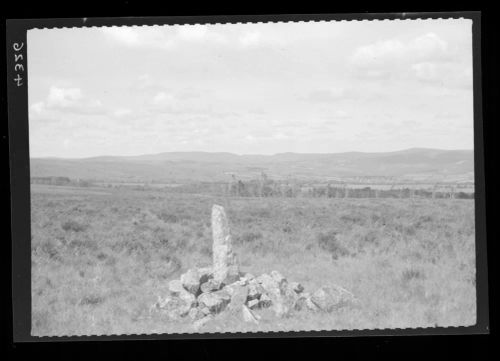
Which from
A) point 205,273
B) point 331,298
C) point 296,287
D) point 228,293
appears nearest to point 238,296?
point 228,293

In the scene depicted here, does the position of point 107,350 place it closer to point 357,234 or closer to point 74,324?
point 74,324

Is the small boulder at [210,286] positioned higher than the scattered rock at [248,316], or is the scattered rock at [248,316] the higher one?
the small boulder at [210,286]

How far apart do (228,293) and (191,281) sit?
1.11 ft

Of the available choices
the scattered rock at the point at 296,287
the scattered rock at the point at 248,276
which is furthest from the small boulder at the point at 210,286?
the scattered rock at the point at 296,287

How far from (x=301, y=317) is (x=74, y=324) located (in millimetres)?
1933

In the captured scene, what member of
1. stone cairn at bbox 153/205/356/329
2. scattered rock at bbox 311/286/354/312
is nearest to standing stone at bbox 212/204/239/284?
stone cairn at bbox 153/205/356/329

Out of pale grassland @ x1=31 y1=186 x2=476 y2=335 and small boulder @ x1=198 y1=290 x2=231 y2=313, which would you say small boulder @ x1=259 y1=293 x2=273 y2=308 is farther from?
small boulder @ x1=198 y1=290 x2=231 y2=313

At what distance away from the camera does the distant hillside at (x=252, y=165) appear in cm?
546

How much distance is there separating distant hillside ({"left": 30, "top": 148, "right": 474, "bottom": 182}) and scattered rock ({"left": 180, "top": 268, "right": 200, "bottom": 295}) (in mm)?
829

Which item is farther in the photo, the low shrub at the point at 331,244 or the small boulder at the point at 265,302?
the low shrub at the point at 331,244

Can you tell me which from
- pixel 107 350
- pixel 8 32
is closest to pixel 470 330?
pixel 107 350

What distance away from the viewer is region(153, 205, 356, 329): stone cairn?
533 centimetres

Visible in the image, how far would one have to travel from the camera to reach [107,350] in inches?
212

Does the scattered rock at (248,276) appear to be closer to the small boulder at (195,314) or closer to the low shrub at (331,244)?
the small boulder at (195,314)
